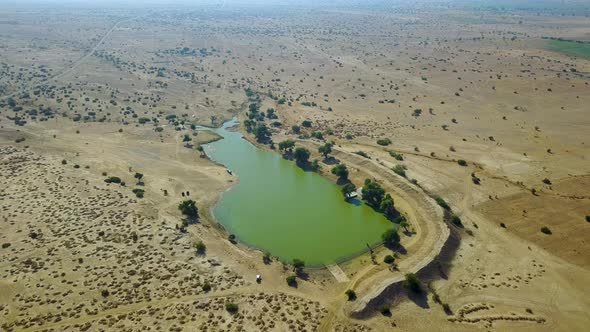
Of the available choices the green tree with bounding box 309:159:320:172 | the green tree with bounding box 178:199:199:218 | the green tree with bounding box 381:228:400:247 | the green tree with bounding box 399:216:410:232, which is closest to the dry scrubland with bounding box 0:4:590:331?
the green tree with bounding box 399:216:410:232

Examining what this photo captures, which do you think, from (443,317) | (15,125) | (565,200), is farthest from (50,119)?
(565,200)

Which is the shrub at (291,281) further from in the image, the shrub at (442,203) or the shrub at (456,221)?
the shrub at (442,203)

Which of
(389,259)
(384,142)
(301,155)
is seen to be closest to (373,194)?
(389,259)

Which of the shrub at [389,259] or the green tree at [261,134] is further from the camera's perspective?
the green tree at [261,134]

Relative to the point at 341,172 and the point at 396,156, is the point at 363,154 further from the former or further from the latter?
the point at 341,172

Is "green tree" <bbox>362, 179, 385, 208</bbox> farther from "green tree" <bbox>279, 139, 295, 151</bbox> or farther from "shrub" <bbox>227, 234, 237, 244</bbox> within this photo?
"green tree" <bbox>279, 139, 295, 151</bbox>

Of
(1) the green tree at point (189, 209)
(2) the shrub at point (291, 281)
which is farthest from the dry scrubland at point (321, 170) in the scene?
(1) the green tree at point (189, 209)

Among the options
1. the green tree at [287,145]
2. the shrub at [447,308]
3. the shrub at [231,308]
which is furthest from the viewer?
the green tree at [287,145]
